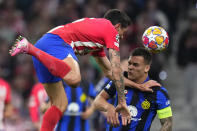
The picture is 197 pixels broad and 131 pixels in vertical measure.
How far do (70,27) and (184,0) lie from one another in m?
7.31

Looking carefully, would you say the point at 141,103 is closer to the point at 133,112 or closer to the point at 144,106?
the point at 144,106

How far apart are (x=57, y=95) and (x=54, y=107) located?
0.17m

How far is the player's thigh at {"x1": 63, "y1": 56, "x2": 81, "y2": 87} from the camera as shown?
639cm

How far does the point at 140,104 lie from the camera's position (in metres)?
6.70

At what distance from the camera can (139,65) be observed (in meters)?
6.77

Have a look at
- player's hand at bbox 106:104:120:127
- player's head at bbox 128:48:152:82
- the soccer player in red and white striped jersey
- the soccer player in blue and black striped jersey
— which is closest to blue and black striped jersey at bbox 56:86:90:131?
the soccer player in red and white striped jersey

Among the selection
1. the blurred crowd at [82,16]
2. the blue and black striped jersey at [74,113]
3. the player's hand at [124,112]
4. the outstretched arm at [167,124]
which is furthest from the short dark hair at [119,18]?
the blurred crowd at [82,16]

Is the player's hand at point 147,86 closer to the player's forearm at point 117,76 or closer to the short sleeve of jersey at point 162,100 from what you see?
the short sleeve of jersey at point 162,100

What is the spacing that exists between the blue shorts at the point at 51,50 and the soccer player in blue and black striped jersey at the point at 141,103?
0.75m

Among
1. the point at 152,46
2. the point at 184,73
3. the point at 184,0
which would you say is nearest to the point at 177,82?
the point at 184,73

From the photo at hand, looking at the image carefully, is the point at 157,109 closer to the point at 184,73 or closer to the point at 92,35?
the point at 92,35

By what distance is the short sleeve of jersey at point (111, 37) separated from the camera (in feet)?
22.2

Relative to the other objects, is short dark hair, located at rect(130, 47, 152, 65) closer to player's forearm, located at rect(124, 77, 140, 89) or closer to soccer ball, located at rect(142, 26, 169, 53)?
soccer ball, located at rect(142, 26, 169, 53)

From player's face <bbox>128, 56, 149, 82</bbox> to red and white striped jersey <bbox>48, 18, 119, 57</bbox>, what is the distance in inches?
13.2
